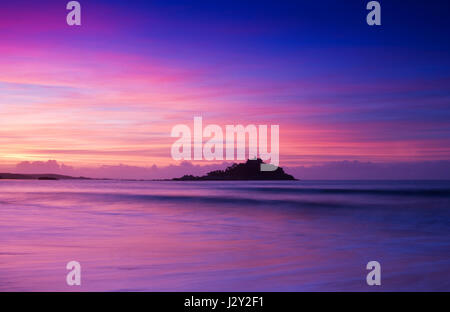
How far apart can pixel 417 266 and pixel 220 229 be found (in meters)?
7.04

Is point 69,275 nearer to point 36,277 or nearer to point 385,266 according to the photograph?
point 36,277

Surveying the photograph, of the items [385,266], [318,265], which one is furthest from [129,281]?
[385,266]

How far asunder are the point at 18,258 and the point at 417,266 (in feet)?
24.2

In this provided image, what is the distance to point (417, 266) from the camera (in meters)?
8.73

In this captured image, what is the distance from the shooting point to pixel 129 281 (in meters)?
6.93
